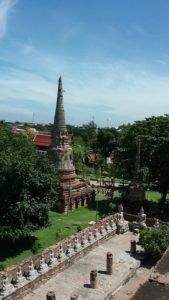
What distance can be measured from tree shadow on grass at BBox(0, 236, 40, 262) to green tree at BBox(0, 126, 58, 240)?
888 mm

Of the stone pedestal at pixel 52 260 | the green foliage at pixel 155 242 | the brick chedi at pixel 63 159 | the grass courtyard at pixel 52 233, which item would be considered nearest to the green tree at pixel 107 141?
the grass courtyard at pixel 52 233

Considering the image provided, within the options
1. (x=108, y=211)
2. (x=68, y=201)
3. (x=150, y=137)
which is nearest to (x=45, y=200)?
(x=68, y=201)

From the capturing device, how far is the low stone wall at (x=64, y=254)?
20.1 m

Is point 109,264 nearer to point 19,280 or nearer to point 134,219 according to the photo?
point 19,280

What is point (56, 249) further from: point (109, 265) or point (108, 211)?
point (108, 211)

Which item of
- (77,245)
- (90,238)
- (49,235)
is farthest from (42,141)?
(77,245)

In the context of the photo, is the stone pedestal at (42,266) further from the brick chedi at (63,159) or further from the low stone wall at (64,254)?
the brick chedi at (63,159)

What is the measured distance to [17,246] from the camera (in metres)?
26.2

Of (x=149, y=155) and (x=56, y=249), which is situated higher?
(x=149, y=155)

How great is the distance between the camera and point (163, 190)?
38156 millimetres

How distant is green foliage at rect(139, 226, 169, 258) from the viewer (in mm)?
24812

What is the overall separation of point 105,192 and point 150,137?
12.4 m

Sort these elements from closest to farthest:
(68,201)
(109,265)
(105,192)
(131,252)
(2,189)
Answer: (109,265) < (2,189) < (131,252) < (68,201) < (105,192)

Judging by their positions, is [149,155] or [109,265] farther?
[149,155]
